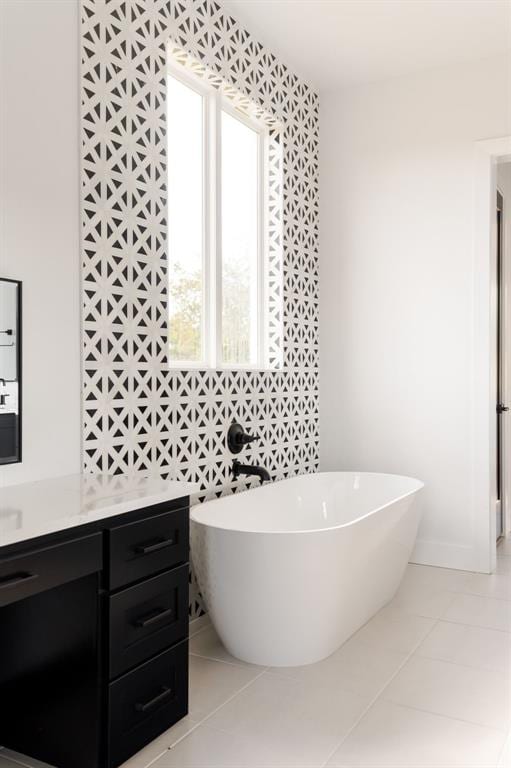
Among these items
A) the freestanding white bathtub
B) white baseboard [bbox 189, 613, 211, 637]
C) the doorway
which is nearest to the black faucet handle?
the freestanding white bathtub

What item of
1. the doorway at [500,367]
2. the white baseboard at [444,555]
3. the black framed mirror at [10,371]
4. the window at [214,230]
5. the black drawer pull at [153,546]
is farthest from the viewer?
Answer: the doorway at [500,367]

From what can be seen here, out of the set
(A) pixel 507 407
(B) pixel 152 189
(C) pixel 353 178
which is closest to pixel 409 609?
(A) pixel 507 407

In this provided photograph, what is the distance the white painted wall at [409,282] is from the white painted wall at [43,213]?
2340mm

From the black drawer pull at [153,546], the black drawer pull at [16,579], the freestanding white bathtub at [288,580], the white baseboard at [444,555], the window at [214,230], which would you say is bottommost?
the white baseboard at [444,555]

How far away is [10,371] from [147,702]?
1.14 m

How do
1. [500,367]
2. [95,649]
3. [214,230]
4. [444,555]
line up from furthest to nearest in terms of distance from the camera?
[500,367] → [444,555] → [214,230] → [95,649]

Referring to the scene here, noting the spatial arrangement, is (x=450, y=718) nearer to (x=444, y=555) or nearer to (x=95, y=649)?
(x=95, y=649)

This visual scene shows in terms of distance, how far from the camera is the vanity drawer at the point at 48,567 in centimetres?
157

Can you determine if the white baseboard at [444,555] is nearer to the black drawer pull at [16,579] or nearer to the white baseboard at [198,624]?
the white baseboard at [198,624]

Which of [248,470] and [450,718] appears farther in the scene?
[248,470]

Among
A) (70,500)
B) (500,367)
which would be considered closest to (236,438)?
(70,500)

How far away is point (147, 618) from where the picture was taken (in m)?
2.02

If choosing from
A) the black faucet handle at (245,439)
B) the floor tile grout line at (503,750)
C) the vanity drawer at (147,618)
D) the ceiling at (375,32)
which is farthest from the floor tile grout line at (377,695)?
the ceiling at (375,32)

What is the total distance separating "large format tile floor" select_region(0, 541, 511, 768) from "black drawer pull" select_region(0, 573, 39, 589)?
0.77 metres
